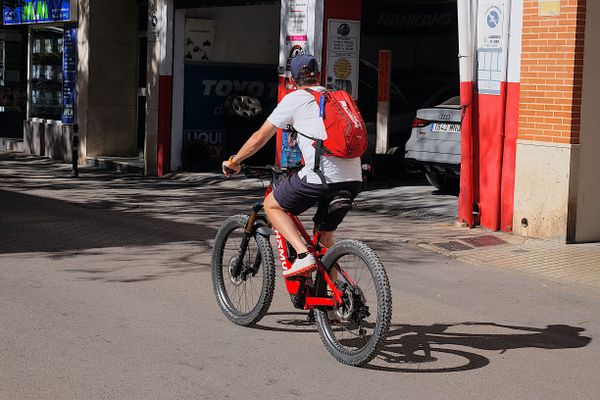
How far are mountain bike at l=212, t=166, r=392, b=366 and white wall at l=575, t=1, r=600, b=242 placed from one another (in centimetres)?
540

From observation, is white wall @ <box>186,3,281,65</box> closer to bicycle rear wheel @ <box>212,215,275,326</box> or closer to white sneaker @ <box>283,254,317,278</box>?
bicycle rear wheel @ <box>212,215,275,326</box>

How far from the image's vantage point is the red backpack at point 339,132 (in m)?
6.69

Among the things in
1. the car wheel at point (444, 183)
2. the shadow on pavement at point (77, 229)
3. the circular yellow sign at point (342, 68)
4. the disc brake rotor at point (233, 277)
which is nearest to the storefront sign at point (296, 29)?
the circular yellow sign at point (342, 68)

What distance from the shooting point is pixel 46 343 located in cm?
687

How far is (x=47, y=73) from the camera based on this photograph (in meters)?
24.7

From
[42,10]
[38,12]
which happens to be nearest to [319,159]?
[42,10]

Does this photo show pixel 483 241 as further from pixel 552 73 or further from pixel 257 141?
pixel 257 141

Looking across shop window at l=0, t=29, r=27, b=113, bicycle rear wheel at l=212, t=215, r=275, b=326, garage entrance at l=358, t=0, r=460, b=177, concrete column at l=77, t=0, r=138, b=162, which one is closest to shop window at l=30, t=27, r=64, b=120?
concrete column at l=77, t=0, r=138, b=162

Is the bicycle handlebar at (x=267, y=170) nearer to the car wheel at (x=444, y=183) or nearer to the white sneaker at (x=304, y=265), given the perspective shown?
the white sneaker at (x=304, y=265)

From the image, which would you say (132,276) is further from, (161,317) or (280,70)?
Result: (280,70)

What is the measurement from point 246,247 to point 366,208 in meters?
7.75

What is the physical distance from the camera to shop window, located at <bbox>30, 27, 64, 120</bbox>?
24.1 metres

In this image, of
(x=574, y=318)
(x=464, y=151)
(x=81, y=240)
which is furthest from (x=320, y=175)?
(x=464, y=151)

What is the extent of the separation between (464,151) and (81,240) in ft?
15.0
